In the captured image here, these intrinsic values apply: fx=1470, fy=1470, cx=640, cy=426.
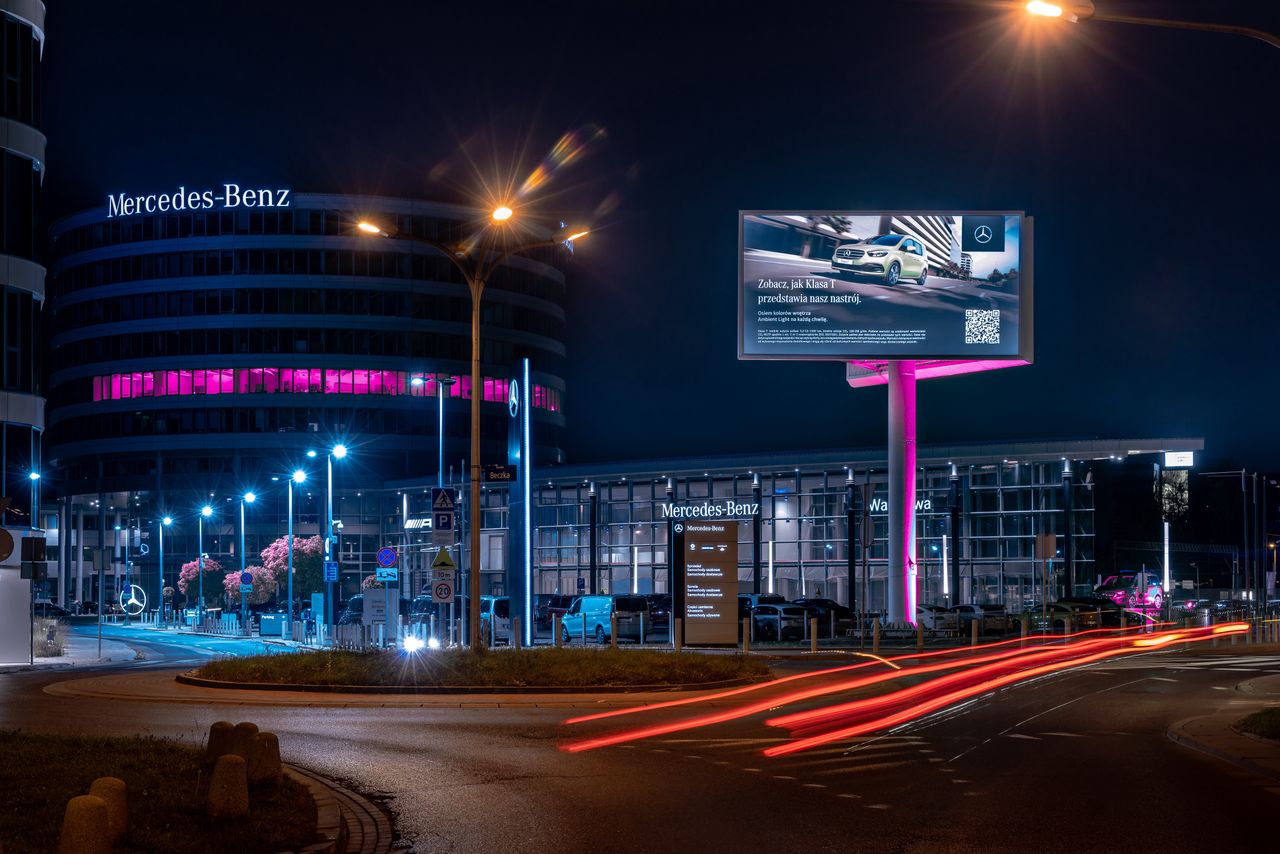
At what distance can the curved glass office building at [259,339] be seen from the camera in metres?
123

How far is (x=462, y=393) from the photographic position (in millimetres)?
124625

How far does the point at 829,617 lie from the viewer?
5534cm

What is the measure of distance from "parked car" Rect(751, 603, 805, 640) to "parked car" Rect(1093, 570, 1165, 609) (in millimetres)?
20033

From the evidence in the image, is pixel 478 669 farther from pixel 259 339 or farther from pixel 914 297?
pixel 259 339

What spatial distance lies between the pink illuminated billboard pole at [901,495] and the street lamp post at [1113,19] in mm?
39464

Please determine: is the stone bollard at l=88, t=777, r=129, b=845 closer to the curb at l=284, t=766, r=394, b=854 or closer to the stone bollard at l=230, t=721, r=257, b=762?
the curb at l=284, t=766, r=394, b=854

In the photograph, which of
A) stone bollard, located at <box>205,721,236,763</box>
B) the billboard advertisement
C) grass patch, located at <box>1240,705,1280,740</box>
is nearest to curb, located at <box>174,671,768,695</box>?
grass patch, located at <box>1240,705,1280,740</box>

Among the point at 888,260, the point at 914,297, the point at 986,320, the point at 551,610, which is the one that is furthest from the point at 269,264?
the point at 986,320

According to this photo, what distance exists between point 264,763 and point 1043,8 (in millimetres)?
10461

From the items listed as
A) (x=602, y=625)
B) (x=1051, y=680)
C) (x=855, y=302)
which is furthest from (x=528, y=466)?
(x=1051, y=680)

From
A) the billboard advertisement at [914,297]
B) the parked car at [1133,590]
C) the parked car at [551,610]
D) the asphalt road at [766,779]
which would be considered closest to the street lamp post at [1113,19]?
the asphalt road at [766,779]

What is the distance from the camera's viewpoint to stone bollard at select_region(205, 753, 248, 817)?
39.2ft

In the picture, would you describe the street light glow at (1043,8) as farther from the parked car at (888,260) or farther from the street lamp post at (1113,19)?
the parked car at (888,260)

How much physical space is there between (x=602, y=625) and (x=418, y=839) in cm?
4202
